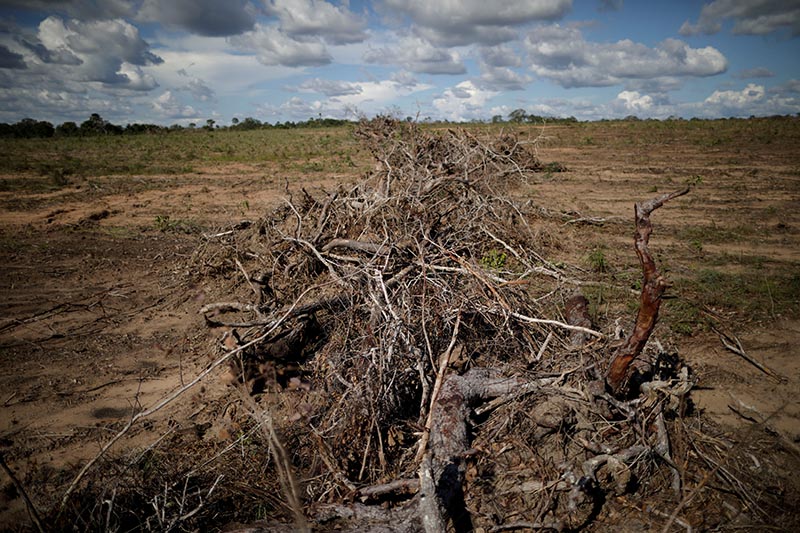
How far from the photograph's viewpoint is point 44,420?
11.1 feet

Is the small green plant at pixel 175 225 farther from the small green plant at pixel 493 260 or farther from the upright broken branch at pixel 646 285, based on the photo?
the upright broken branch at pixel 646 285

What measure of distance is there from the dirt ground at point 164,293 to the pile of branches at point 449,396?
0.71 meters

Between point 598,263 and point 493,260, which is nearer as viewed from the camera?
point 493,260

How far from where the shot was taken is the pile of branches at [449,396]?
2.46 m

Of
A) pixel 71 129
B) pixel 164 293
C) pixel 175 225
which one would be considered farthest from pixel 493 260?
pixel 71 129

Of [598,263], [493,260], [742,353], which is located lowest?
[742,353]

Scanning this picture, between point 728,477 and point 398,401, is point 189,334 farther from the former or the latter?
point 728,477

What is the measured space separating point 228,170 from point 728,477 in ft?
54.4

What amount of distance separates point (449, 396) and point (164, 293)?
440cm

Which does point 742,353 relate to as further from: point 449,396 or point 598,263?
point 449,396

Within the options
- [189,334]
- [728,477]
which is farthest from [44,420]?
[728,477]

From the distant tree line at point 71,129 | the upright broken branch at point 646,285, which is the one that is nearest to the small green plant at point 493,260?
the upright broken branch at point 646,285

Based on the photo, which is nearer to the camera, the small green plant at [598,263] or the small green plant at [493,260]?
the small green plant at [493,260]

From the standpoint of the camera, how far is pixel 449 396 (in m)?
2.90
